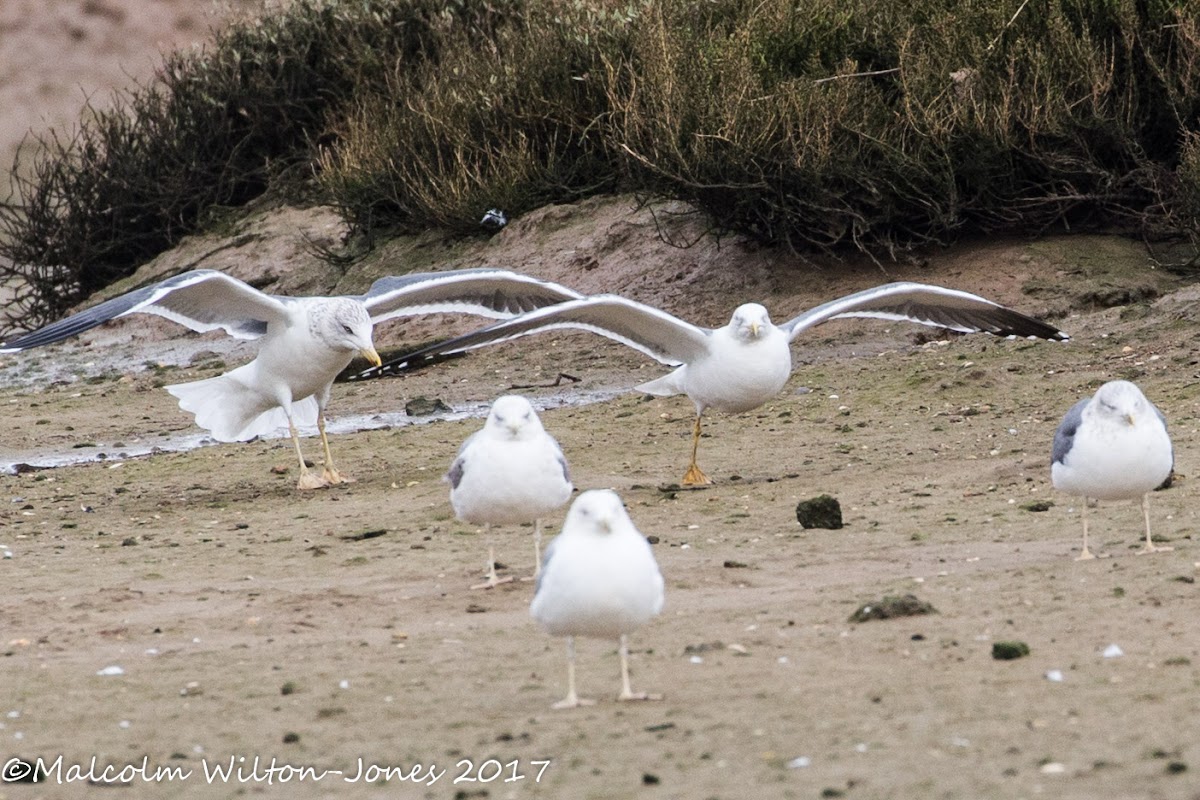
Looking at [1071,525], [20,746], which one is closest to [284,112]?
[1071,525]

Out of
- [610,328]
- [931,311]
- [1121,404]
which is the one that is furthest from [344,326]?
[1121,404]

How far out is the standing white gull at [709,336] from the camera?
8625 mm

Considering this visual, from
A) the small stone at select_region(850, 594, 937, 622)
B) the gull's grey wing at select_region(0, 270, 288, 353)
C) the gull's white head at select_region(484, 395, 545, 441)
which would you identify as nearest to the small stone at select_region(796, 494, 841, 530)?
the gull's white head at select_region(484, 395, 545, 441)

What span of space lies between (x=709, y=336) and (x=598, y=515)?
4.43m

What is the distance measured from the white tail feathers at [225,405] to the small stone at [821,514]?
3.71m

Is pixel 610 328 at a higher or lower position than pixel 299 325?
lower

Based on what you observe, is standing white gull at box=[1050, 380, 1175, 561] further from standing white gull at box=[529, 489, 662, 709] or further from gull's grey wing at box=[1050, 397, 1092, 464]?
standing white gull at box=[529, 489, 662, 709]

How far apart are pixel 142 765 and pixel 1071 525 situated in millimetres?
3870

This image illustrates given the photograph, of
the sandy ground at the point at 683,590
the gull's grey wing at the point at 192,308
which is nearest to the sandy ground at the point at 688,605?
the sandy ground at the point at 683,590

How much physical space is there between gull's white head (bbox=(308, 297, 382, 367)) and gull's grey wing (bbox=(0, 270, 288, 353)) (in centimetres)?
→ 24

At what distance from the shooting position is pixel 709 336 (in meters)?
9.06

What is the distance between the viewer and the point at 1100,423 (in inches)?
244

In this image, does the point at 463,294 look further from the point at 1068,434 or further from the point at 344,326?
the point at 1068,434

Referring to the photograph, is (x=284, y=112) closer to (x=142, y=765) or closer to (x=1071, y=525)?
(x=1071, y=525)
